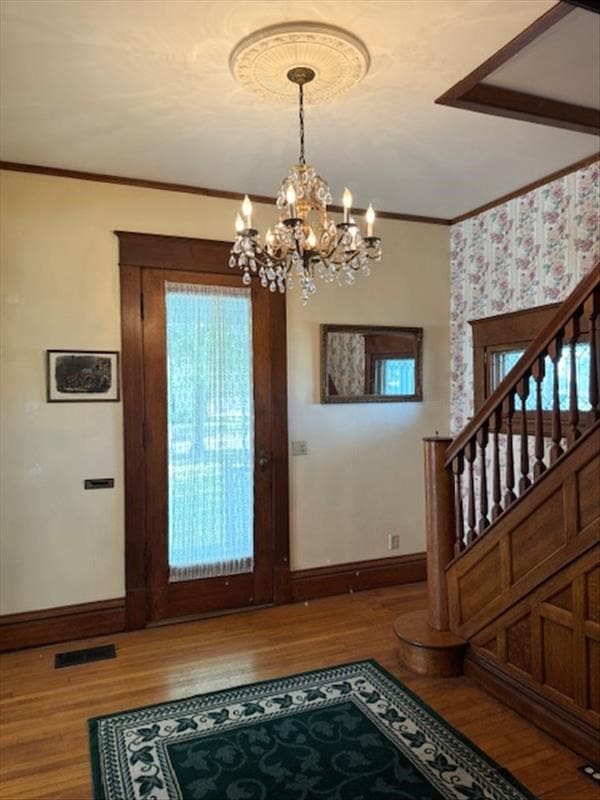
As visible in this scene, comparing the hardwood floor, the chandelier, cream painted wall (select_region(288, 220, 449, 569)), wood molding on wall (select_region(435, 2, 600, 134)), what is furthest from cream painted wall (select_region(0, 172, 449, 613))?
wood molding on wall (select_region(435, 2, 600, 134))

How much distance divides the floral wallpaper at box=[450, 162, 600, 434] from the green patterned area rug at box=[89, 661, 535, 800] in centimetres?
264

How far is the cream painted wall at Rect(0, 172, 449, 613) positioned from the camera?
3.60 m

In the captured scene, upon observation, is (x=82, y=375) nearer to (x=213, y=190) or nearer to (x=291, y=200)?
(x=213, y=190)

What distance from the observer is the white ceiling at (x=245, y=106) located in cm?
221

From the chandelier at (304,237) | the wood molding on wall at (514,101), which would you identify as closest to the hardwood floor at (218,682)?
the chandelier at (304,237)

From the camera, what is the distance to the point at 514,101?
2.91 metres

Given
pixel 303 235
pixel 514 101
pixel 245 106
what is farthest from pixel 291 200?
pixel 514 101

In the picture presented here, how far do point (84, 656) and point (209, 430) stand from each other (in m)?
1.60

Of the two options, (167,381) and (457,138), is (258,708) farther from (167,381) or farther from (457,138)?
(457,138)

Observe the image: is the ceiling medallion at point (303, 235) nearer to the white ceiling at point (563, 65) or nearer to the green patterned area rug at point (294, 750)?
the white ceiling at point (563, 65)

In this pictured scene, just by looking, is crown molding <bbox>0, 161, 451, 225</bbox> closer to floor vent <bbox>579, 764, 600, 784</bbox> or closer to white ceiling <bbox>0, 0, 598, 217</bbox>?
white ceiling <bbox>0, 0, 598, 217</bbox>

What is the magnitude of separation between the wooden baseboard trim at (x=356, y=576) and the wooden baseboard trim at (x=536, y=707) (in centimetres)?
147

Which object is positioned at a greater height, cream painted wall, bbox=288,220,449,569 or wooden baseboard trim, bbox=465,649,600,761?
cream painted wall, bbox=288,220,449,569

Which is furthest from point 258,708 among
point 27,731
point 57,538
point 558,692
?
point 57,538
